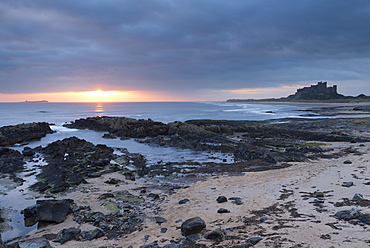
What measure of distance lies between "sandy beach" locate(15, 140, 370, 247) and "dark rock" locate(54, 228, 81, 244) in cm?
19

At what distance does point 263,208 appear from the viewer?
8047 millimetres

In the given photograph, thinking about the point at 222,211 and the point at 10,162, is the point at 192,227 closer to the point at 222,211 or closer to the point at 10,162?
the point at 222,211

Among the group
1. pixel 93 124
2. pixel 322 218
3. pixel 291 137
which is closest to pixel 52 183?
pixel 322 218

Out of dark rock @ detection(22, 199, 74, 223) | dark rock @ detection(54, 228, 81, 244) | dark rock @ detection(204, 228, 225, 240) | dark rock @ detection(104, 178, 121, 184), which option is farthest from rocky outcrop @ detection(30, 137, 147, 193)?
dark rock @ detection(204, 228, 225, 240)

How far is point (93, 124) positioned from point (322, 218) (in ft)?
136

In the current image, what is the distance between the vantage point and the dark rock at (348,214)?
6.25 meters

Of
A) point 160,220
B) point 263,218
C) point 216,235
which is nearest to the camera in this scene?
point 216,235

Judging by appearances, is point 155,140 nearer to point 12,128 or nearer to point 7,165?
point 7,165

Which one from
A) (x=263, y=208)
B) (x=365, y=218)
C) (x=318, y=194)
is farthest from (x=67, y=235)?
(x=318, y=194)

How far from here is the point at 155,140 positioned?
90.4 feet

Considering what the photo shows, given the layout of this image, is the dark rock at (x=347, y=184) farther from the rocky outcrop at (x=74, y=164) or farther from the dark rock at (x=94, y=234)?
the rocky outcrop at (x=74, y=164)

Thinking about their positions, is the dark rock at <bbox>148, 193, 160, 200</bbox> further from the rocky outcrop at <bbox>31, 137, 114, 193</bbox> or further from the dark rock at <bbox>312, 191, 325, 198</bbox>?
the dark rock at <bbox>312, 191, 325, 198</bbox>

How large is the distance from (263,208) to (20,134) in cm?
3117

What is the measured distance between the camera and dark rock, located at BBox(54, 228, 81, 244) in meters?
7.25
